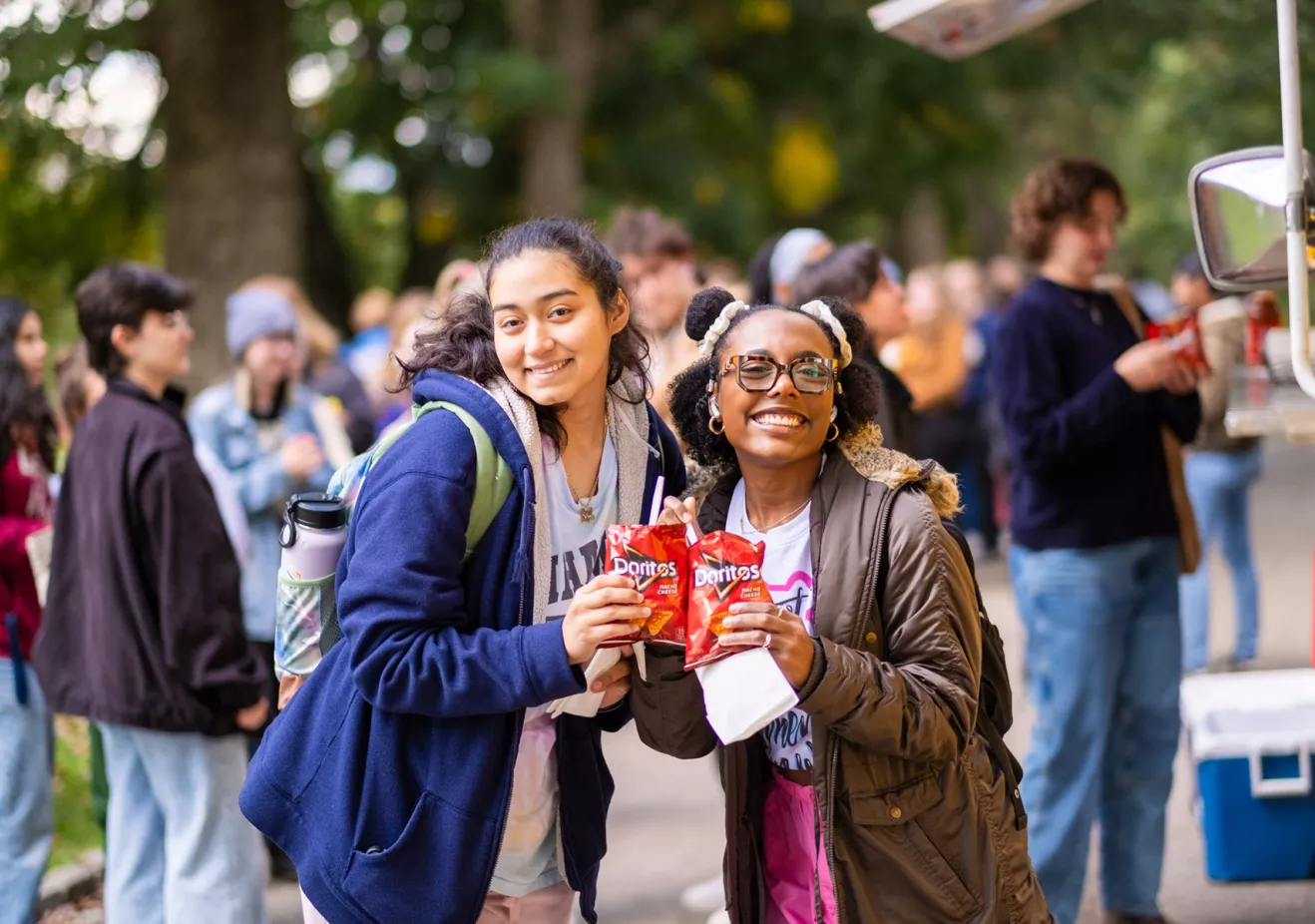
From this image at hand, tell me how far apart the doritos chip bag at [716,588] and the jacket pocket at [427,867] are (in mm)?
533

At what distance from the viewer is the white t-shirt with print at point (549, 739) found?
3.00m

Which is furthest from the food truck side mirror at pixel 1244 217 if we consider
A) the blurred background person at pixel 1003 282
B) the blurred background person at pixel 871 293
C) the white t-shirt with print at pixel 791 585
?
the blurred background person at pixel 1003 282

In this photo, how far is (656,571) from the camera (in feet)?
8.75

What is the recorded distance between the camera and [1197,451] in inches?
357

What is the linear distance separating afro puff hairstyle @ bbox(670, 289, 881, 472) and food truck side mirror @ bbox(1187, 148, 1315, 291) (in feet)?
3.05

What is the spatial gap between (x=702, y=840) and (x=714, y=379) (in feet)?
12.9

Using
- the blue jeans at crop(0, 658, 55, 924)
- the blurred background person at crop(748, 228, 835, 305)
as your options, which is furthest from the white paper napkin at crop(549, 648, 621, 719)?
the blurred background person at crop(748, 228, 835, 305)

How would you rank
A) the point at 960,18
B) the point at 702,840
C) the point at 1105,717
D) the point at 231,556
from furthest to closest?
the point at 702,840, the point at 1105,717, the point at 960,18, the point at 231,556

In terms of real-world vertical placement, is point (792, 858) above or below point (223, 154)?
below

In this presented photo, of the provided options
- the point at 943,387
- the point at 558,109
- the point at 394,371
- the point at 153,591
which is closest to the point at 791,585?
the point at 153,591

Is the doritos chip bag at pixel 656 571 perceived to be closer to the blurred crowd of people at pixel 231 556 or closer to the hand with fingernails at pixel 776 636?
the hand with fingernails at pixel 776 636

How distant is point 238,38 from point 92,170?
8.35 ft

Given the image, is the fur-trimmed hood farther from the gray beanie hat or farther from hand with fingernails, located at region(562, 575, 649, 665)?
the gray beanie hat

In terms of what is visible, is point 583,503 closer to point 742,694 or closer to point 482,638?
point 482,638
